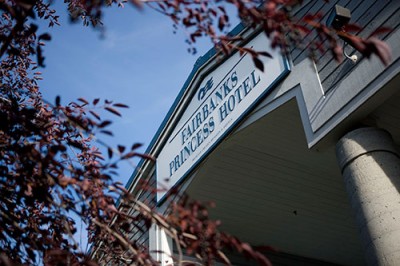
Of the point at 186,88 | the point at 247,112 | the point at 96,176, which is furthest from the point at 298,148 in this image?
the point at 96,176

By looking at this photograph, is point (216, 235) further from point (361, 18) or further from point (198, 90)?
point (198, 90)

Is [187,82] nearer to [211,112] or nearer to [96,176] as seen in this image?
[211,112]

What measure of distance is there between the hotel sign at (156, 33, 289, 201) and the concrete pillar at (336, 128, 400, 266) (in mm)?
1920

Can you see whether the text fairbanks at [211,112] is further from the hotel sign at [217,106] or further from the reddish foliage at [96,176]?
the reddish foliage at [96,176]

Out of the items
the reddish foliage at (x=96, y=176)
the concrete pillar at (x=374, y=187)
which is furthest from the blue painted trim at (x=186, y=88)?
the reddish foliage at (x=96, y=176)

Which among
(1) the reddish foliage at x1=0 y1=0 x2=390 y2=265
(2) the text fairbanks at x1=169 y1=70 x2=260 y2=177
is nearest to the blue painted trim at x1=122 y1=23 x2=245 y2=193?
(2) the text fairbanks at x1=169 y1=70 x2=260 y2=177

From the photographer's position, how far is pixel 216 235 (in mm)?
2432

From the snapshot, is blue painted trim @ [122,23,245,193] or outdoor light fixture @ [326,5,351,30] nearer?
outdoor light fixture @ [326,5,351,30]

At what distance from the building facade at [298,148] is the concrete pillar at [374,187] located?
1 cm

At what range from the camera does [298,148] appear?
810 cm

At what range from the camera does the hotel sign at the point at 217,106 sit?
753 cm

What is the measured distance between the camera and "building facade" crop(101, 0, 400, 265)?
17.6 feet

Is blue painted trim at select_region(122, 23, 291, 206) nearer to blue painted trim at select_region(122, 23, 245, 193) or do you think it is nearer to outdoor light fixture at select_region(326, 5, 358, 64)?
blue painted trim at select_region(122, 23, 245, 193)

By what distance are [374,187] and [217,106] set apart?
389 cm
